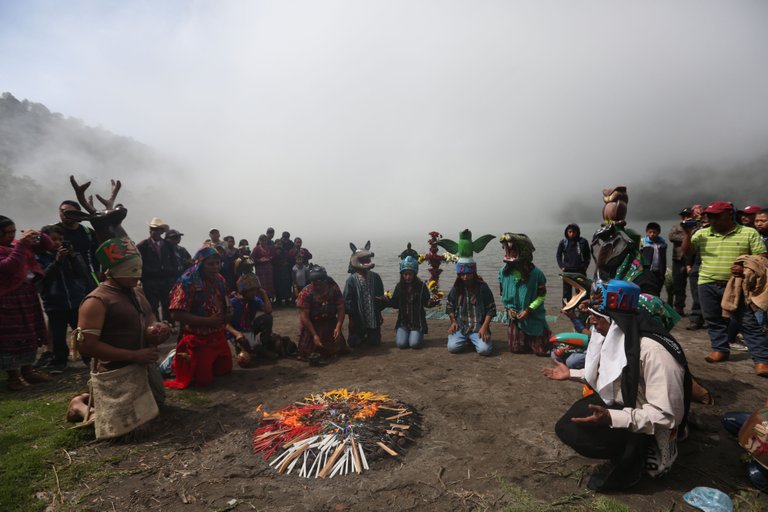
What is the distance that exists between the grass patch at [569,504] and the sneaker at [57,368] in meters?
6.84

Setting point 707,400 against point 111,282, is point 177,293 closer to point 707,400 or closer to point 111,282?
point 111,282

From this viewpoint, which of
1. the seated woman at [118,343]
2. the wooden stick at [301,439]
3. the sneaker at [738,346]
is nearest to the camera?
the wooden stick at [301,439]

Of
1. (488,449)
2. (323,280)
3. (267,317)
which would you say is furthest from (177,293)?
(488,449)

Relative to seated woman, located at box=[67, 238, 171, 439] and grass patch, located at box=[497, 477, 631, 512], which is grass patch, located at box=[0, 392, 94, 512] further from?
grass patch, located at box=[497, 477, 631, 512]

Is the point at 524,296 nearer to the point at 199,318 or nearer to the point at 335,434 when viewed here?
the point at 335,434

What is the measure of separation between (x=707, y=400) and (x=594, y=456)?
2311 millimetres

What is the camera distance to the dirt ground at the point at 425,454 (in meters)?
2.91

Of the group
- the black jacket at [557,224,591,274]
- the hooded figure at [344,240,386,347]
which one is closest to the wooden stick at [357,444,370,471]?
the hooded figure at [344,240,386,347]

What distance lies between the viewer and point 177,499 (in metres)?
2.99

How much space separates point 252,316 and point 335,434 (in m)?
3.68

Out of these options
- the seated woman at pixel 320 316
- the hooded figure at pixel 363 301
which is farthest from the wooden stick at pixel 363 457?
the hooded figure at pixel 363 301

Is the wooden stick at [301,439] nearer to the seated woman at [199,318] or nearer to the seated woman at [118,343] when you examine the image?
the seated woman at [118,343]

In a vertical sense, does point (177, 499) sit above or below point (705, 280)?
below

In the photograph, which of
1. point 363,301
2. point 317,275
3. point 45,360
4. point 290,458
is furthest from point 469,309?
point 45,360
